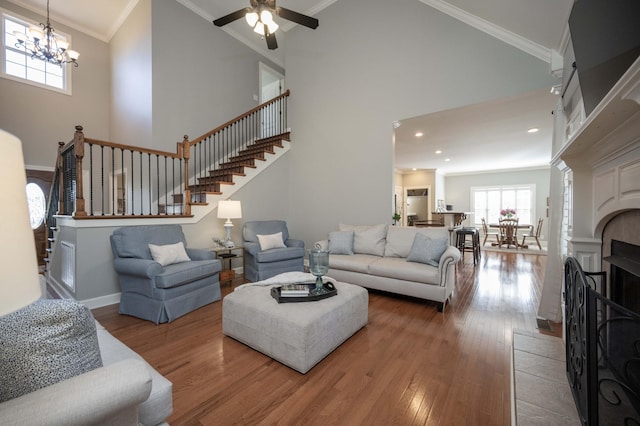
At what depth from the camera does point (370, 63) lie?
15.1ft

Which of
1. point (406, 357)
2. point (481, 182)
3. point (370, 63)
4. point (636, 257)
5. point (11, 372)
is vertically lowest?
point (406, 357)

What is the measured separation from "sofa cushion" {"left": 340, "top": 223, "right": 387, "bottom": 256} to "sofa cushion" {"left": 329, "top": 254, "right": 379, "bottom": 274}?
0.35 feet

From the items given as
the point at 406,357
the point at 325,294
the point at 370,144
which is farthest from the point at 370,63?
the point at 406,357

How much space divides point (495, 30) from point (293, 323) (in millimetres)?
4210

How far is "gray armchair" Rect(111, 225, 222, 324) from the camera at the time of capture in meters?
2.77

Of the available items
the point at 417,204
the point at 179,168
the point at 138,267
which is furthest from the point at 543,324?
the point at 417,204

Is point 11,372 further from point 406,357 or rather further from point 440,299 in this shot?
point 440,299

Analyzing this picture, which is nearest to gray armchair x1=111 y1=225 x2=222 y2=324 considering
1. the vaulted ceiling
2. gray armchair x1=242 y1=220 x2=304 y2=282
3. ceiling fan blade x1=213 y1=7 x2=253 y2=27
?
gray armchair x1=242 y1=220 x2=304 y2=282

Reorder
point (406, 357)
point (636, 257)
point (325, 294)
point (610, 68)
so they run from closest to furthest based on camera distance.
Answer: point (610, 68)
point (636, 257)
point (406, 357)
point (325, 294)

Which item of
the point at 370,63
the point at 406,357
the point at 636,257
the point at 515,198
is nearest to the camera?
the point at 636,257

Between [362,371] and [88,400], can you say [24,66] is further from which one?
[362,371]

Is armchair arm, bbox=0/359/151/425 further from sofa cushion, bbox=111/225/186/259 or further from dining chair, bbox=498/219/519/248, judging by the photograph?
dining chair, bbox=498/219/519/248

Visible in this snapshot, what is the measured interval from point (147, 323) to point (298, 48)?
560 centimetres

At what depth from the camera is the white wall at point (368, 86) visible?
3.61 metres
